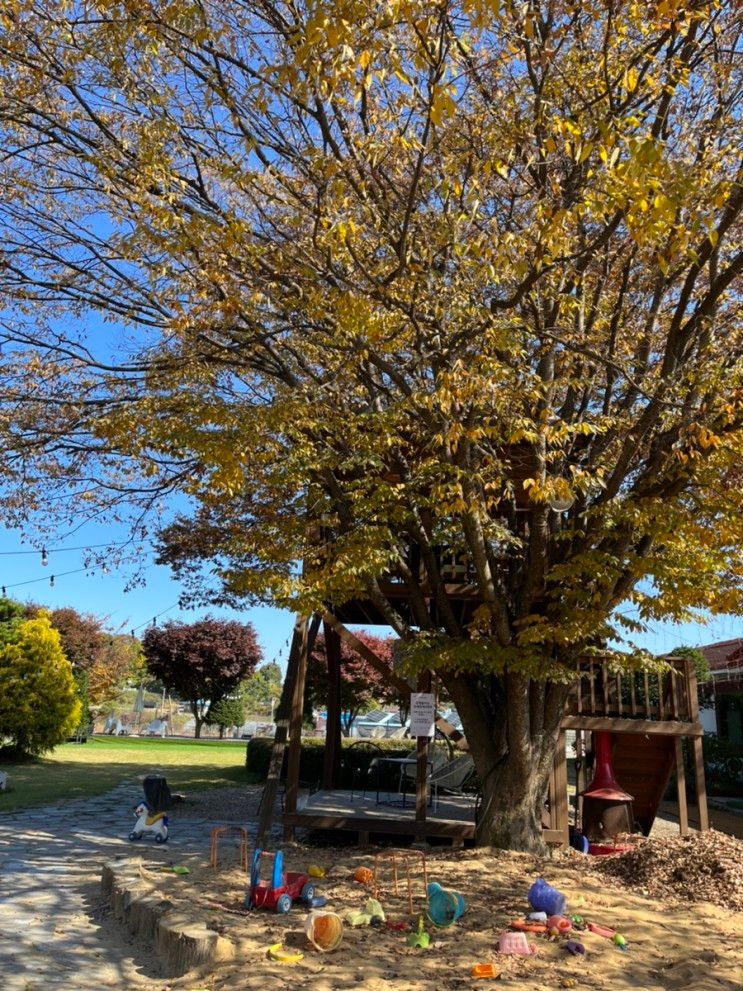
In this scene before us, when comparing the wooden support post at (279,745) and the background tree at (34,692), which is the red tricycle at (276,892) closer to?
the wooden support post at (279,745)

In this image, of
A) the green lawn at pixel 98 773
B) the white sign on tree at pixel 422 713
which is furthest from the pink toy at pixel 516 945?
the green lawn at pixel 98 773

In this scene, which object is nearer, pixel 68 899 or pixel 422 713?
pixel 68 899

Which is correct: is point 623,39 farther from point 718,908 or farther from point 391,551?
point 718,908

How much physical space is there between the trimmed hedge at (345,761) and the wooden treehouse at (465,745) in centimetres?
213

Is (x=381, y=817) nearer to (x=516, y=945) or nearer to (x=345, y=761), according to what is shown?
(x=516, y=945)

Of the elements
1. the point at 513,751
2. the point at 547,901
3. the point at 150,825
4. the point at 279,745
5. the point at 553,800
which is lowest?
the point at 150,825

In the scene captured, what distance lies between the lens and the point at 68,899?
6.97 m

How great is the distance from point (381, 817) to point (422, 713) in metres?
1.79

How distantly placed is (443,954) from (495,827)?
10.8ft

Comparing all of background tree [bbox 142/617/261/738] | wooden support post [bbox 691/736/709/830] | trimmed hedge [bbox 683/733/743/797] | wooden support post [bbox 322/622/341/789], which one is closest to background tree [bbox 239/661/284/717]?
background tree [bbox 142/617/261/738]

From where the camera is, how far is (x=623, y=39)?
6262mm

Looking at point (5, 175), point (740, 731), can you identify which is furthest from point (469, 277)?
point (740, 731)

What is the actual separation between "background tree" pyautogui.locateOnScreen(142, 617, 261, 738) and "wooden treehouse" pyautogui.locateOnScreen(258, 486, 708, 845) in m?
17.6

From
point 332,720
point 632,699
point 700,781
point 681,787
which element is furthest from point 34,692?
point 700,781
